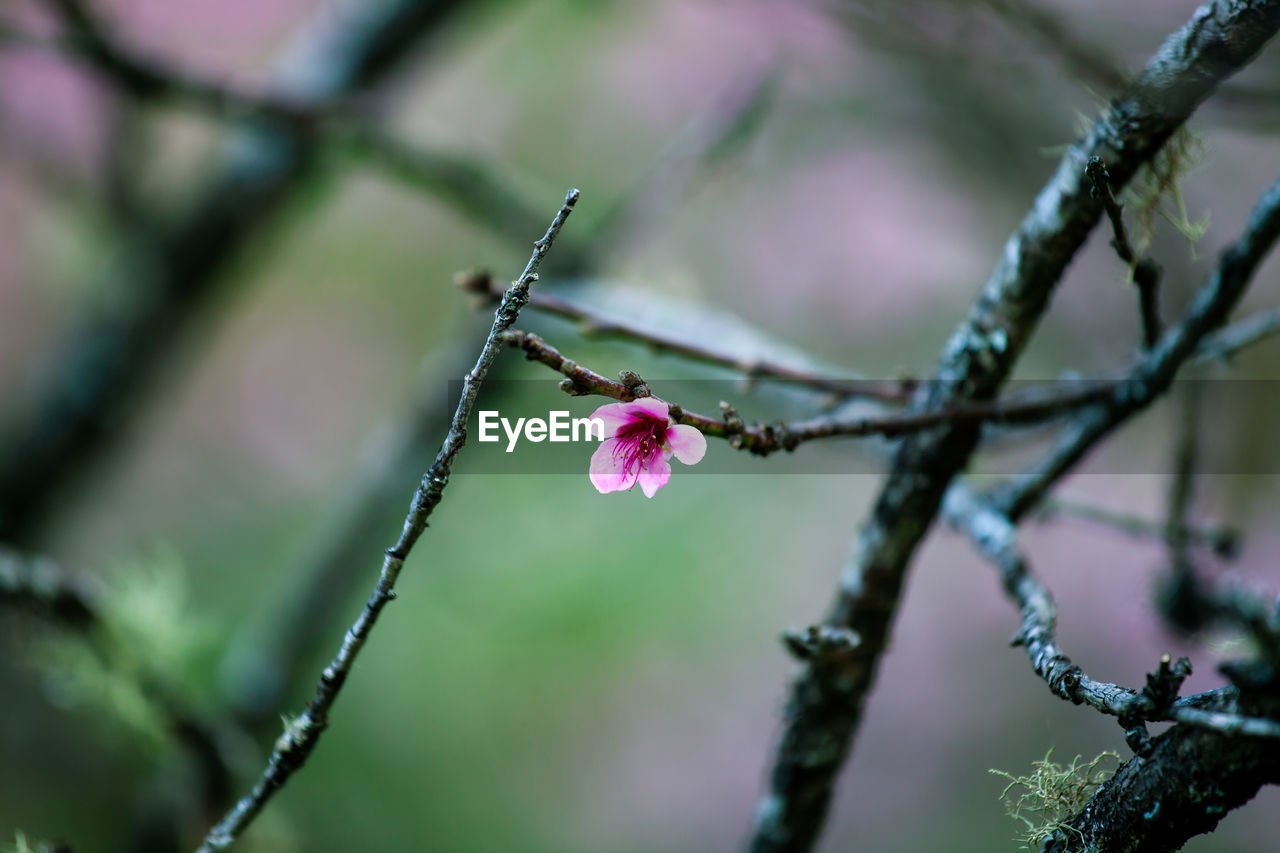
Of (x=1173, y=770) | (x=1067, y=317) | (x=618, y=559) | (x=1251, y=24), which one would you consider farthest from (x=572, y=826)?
(x=1251, y=24)

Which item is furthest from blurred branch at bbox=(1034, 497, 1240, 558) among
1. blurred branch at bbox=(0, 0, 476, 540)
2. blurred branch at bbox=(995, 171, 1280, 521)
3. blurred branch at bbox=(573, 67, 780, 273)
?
blurred branch at bbox=(0, 0, 476, 540)

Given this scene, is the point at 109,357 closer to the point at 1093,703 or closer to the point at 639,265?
the point at 639,265

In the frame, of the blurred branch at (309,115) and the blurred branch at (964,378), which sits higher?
the blurred branch at (309,115)

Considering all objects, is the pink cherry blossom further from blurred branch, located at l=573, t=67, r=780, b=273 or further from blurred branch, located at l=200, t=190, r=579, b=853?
blurred branch, located at l=573, t=67, r=780, b=273

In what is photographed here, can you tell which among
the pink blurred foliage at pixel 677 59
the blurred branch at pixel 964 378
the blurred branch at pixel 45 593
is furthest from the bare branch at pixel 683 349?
the pink blurred foliage at pixel 677 59

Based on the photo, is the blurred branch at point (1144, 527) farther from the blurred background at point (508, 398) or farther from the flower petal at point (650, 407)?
the flower petal at point (650, 407)

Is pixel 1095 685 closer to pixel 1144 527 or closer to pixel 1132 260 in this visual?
pixel 1132 260
